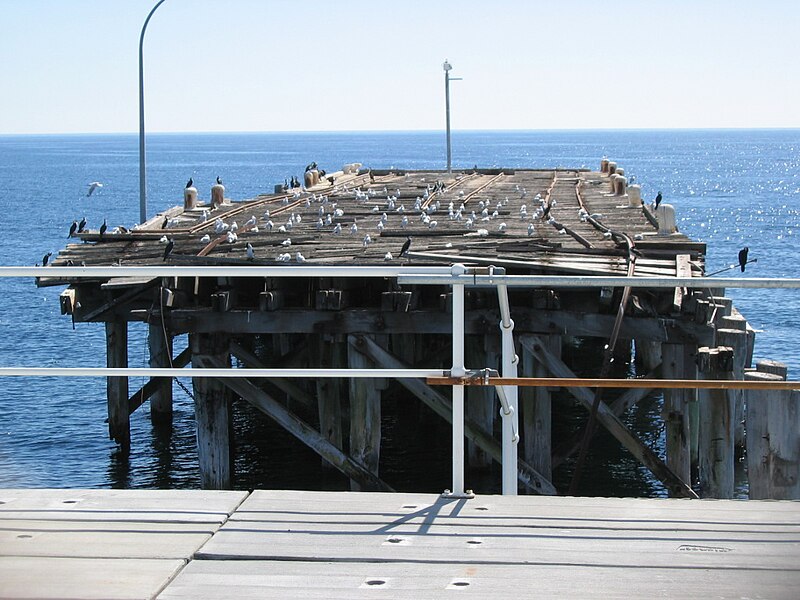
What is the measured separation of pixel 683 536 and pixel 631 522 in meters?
0.27

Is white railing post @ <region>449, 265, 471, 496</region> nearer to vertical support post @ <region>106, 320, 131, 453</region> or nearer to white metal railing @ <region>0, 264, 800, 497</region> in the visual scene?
white metal railing @ <region>0, 264, 800, 497</region>

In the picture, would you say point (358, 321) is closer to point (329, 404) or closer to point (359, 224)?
point (329, 404)

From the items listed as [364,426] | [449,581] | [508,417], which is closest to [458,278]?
[508,417]

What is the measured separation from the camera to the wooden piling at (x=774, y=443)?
870 cm

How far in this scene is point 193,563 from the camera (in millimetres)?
4812

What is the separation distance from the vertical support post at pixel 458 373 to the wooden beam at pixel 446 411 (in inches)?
279

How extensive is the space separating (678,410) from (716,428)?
1.68 metres

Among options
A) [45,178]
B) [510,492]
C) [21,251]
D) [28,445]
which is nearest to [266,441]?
[28,445]

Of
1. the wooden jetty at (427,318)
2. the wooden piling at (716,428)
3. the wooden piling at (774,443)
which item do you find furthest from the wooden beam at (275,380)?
the wooden piling at (774,443)

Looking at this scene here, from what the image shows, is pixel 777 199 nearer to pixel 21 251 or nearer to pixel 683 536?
pixel 21 251

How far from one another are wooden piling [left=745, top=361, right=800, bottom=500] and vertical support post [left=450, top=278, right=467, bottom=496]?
12.4 ft

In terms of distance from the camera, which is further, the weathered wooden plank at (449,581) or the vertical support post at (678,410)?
the vertical support post at (678,410)

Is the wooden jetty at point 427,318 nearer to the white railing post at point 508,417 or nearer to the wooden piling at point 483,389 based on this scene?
the wooden piling at point 483,389

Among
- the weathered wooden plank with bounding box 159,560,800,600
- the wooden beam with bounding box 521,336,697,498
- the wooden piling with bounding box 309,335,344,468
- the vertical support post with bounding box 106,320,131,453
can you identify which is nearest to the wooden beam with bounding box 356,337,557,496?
the wooden beam with bounding box 521,336,697,498
